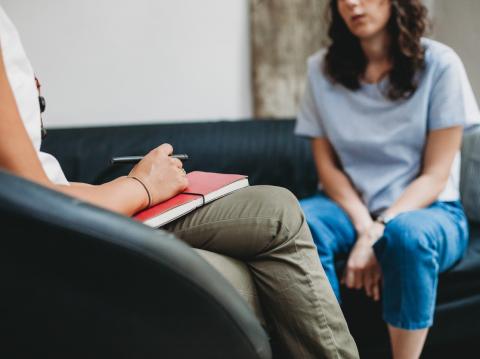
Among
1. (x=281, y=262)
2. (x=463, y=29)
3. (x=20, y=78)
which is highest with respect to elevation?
(x=20, y=78)

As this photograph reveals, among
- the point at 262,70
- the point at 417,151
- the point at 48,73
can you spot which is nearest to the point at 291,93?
the point at 262,70

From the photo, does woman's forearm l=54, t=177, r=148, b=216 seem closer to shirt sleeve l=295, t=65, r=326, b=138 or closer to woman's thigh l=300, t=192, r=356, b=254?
woman's thigh l=300, t=192, r=356, b=254

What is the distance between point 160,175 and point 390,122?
0.84m

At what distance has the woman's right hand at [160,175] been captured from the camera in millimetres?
859

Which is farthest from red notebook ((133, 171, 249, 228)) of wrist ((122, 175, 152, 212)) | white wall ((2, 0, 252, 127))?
white wall ((2, 0, 252, 127))

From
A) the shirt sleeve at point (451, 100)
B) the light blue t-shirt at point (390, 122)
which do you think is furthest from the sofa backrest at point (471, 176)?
the shirt sleeve at point (451, 100)

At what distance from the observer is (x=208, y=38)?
2.08m

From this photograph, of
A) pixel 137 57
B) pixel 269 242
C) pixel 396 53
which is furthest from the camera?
pixel 137 57

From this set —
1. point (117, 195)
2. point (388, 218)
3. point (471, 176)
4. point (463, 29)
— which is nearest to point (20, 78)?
point (117, 195)

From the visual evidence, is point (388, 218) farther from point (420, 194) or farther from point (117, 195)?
point (117, 195)

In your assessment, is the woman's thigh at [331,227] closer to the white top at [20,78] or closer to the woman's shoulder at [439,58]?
the woman's shoulder at [439,58]

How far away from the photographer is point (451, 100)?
1369 millimetres

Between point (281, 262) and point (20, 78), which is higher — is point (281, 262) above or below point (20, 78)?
below

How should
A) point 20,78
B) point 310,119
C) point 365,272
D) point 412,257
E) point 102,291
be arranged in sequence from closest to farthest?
point 102,291 < point 20,78 < point 412,257 < point 365,272 < point 310,119
